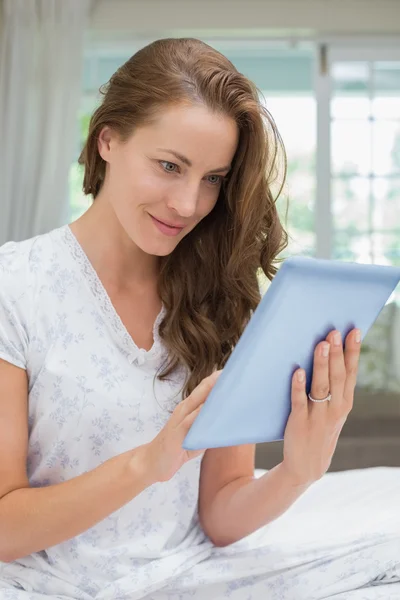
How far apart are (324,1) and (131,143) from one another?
4.31 m

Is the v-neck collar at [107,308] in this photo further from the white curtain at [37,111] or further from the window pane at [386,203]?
the window pane at [386,203]

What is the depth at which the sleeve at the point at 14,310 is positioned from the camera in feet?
4.29

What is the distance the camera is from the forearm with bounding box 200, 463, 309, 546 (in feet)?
4.44

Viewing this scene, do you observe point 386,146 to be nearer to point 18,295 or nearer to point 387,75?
point 387,75

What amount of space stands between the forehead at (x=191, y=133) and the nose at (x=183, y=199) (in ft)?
0.15

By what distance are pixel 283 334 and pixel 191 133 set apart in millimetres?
422

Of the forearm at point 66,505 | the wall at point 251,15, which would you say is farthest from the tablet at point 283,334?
the wall at point 251,15

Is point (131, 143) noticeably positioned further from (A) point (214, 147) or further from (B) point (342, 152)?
(B) point (342, 152)

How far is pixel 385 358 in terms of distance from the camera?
4.39m

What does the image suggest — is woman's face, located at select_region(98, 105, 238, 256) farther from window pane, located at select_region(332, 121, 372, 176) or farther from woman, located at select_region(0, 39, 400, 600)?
window pane, located at select_region(332, 121, 372, 176)

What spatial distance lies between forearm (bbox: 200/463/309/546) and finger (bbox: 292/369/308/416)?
0.67 ft

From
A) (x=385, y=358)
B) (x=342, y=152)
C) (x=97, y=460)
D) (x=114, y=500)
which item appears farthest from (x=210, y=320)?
(x=342, y=152)

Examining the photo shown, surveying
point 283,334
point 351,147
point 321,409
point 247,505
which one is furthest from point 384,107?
point 283,334

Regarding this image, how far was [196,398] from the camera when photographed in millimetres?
1091
